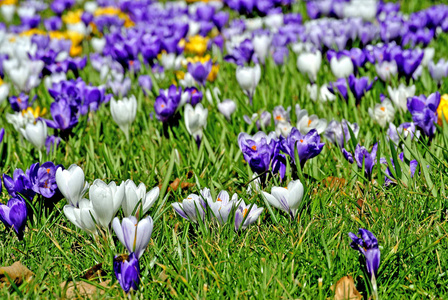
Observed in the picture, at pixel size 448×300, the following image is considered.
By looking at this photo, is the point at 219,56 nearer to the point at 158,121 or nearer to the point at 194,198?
the point at 158,121

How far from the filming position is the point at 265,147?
230cm

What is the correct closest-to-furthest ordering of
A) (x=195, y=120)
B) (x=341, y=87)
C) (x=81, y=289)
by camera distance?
(x=81, y=289), (x=195, y=120), (x=341, y=87)

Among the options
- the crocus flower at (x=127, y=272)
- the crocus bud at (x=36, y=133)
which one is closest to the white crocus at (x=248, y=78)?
the crocus bud at (x=36, y=133)

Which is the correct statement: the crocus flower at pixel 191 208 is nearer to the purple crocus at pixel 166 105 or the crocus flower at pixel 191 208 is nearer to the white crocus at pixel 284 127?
the white crocus at pixel 284 127

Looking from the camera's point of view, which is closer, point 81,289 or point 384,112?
point 81,289

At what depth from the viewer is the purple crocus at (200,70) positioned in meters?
3.82

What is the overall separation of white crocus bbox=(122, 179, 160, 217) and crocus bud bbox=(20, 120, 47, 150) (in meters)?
1.06

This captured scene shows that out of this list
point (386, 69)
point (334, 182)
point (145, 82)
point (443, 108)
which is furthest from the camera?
point (145, 82)

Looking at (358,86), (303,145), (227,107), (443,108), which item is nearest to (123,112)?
(227,107)

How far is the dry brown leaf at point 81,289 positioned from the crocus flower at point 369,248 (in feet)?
3.18

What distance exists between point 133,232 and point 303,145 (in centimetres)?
94

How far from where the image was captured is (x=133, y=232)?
1823 mm

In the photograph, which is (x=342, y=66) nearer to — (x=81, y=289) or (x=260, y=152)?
(x=260, y=152)

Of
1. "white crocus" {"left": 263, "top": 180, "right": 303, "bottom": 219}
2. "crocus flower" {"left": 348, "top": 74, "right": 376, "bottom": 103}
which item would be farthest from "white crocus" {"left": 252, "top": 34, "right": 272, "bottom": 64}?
"white crocus" {"left": 263, "top": 180, "right": 303, "bottom": 219}
